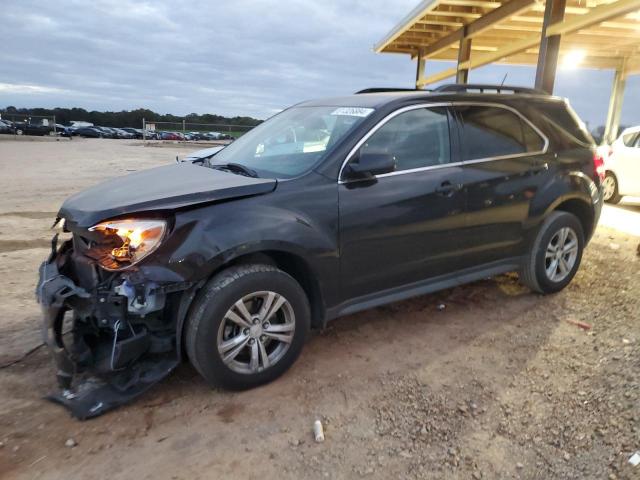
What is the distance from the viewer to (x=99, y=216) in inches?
108

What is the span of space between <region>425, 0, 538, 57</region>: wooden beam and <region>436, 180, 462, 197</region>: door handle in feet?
21.1

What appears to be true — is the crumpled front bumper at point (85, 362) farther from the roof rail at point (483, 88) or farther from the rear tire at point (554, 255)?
the rear tire at point (554, 255)

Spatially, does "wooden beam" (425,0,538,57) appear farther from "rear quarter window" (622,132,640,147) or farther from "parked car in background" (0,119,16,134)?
"parked car in background" (0,119,16,134)

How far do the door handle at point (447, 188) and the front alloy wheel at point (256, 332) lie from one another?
147 centimetres

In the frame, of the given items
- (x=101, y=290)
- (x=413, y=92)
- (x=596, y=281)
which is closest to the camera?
(x=101, y=290)

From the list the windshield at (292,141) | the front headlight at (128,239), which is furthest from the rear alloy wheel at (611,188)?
the front headlight at (128,239)

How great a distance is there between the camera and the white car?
30.8 ft

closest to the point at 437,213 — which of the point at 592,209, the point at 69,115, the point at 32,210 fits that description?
the point at 592,209

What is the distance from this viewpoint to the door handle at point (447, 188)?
365 centimetres

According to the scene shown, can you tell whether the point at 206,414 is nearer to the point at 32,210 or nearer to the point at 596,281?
the point at 596,281

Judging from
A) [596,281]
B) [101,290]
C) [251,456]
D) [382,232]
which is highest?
[382,232]

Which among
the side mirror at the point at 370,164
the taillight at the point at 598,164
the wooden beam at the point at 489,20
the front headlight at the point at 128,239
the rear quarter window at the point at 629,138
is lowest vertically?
the front headlight at the point at 128,239

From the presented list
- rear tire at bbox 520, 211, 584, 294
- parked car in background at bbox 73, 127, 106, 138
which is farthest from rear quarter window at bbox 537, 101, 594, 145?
parked car in background at bbox 73, 127, 106, 138

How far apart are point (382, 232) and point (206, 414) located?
1633 mm
